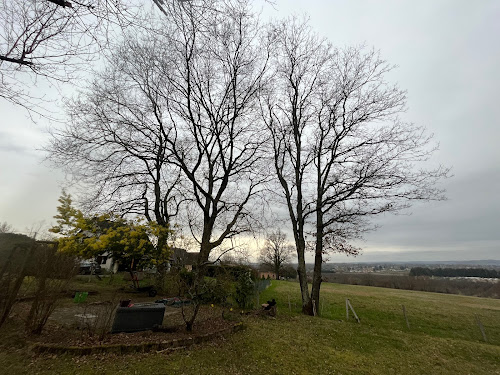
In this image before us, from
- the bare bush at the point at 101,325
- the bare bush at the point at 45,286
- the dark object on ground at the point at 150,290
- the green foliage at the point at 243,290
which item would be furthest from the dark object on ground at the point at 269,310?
the bare bush at the point at 45,286

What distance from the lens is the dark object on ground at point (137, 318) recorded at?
18.9ft

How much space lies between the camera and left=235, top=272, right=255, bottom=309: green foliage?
10758 millimetres

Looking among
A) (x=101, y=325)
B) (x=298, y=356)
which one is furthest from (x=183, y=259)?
(x=298, y=356)

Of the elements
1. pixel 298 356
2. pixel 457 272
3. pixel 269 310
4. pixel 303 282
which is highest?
pixel 457 272

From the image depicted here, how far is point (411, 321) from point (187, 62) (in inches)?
835

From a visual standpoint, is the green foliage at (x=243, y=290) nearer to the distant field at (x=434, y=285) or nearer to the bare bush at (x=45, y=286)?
the bare bush at (x=45, y=286)

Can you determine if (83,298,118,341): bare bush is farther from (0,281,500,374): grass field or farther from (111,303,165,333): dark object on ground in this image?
(0,281,500,374): grass field

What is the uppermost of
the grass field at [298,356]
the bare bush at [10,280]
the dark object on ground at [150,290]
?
the bare bush at [10,280]

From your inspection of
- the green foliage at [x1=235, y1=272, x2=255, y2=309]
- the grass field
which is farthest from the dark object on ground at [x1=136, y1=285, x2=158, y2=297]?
the grass field

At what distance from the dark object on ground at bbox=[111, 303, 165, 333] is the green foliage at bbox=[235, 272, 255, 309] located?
5040mm

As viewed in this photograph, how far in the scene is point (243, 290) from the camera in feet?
35.3

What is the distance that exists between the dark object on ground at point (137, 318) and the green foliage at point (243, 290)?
5.04m

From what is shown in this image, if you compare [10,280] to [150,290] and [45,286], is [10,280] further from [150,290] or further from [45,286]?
[150,290]

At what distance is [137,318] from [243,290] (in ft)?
18.6
